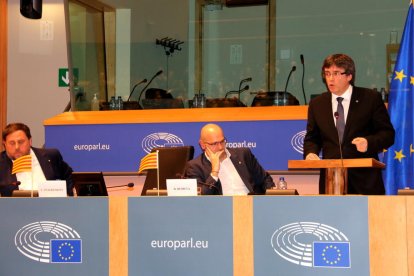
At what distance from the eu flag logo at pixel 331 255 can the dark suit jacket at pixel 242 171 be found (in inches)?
69.0

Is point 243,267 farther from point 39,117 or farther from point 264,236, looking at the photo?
point 39,117

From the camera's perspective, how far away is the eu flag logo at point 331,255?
3.56m

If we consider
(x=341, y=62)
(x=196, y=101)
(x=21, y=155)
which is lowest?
(x=21, y=155)

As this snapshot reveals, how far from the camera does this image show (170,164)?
549cm

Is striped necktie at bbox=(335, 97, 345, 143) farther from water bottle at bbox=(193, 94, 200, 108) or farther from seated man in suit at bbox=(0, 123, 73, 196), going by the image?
water bottle at bbox=(193, 94, 200, 108)

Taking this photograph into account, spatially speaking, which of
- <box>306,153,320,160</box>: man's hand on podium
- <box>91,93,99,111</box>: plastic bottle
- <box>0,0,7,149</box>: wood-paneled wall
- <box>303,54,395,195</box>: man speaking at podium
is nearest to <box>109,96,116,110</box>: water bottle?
<box>91,93,99,111</box>: plastic bottle

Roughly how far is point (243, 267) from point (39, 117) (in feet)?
21.1

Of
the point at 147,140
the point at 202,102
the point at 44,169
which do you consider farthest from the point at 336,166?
the point at 202,102

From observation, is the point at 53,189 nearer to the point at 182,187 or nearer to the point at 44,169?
the point at 182,187

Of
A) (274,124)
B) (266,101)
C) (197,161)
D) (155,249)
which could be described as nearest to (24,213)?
(155,249)

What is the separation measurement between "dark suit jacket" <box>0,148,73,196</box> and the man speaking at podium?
1776 millimetres

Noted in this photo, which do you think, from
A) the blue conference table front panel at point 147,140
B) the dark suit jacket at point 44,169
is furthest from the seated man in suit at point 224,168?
the blue conference table front panel at point 147,140

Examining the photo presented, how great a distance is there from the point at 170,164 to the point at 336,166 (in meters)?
1.48

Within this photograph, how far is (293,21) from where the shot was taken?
8438 millimetres
